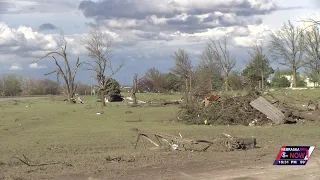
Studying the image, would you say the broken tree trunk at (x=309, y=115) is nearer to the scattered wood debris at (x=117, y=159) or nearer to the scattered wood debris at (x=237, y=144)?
the scattered wood debris at (x=237, y=144)

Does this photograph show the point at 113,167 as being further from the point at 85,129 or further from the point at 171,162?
the point at 85,129

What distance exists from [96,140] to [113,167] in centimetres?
630

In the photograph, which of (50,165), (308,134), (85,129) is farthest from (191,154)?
(85,129)

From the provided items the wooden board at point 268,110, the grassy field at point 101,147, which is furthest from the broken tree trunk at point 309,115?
the wooden board at point 268,110

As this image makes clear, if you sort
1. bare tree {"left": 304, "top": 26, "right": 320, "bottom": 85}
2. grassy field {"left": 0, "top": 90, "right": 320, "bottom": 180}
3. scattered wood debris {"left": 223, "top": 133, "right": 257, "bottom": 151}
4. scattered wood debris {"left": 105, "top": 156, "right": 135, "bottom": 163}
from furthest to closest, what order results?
bare tree {"left": 304, "top": 26, "right": 320, "bottom": 85} < scattered wood debris {"left": 223, "top": 133, "right": 257, "bottom": 151} < scattered wood debris {"left": 105, "top": 156, "right": 135, "bottom": 163} < grassy field {"left": 0, "top": 90, "right": 320, "bottom": 180}

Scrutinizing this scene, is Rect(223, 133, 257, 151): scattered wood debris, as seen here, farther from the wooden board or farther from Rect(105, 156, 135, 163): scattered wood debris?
the wooden board

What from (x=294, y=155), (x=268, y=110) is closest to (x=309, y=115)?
(x=268, y=110)

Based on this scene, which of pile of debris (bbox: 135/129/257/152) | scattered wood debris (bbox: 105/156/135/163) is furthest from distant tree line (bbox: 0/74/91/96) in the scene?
scattered wood debris (bbox: 105/156/135/163)

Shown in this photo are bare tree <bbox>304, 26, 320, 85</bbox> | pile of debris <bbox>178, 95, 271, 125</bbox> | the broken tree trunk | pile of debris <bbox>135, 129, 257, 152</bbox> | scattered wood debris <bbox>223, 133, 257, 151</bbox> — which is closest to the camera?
pile of debris <bbox>135, 129, 257, 152</bbox>

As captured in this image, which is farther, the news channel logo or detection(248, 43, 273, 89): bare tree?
detection(248, 43, 273, 89): bare tree

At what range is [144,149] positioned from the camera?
568 inches

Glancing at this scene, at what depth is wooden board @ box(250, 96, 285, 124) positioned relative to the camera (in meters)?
23.4

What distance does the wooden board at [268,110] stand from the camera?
23438 mm

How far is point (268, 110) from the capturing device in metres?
23.8
